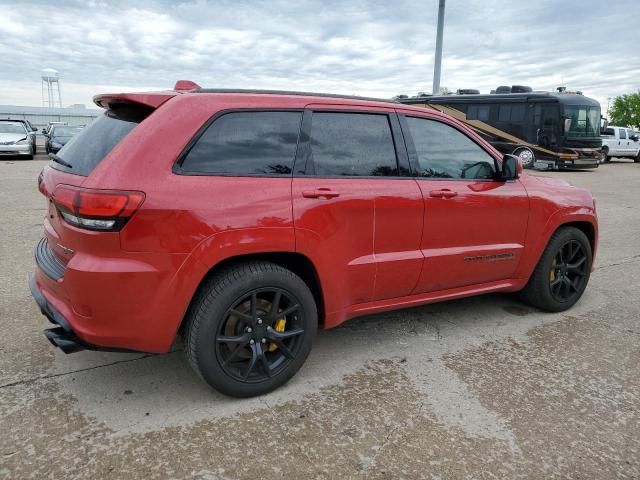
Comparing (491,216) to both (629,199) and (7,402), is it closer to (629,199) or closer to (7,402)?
(7,402)

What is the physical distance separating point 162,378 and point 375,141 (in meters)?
2.02

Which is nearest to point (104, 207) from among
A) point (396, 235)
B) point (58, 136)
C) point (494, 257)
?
point (396, 235)

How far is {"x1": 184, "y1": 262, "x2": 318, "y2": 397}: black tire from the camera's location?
2691 millimetres

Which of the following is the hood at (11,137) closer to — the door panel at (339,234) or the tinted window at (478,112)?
the tinted window at (478,112)

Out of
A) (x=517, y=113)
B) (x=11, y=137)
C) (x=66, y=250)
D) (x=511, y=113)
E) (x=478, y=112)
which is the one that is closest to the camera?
(x=66, y=250)

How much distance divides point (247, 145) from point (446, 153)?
153 centimetres

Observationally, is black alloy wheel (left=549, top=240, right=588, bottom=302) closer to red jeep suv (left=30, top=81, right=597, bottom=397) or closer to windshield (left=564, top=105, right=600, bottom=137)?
red jeep suv (left=30, top=81, right=597, bottom=397)

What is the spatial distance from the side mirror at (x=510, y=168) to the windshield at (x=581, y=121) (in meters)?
18.1

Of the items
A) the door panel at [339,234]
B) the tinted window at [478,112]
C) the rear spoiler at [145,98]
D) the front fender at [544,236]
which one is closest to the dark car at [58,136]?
the tinted window at [478,112]

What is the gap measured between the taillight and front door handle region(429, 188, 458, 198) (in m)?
1.89

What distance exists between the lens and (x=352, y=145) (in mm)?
3217

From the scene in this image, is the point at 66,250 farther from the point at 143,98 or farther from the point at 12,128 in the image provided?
the point at 12,128

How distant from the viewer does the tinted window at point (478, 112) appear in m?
21.6

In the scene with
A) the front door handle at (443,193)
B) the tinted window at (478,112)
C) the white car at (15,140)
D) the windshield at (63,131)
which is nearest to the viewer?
the front door handle at (443,193)
